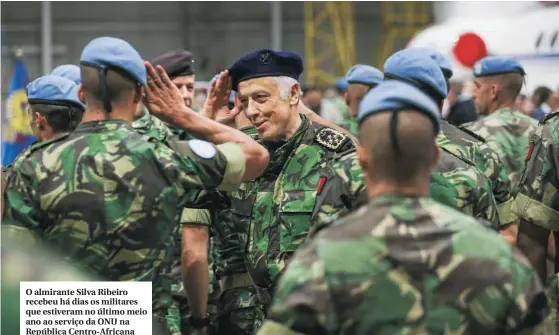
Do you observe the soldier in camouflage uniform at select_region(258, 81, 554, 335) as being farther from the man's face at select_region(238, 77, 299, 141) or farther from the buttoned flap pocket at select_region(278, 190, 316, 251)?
the man's face at select_region(238, 77, 299, 141)

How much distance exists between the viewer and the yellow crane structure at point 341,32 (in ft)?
77.8

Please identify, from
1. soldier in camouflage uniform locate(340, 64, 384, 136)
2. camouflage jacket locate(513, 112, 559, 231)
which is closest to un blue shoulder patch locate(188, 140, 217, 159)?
camouflage jacket locate(513, 112, 559, 231)

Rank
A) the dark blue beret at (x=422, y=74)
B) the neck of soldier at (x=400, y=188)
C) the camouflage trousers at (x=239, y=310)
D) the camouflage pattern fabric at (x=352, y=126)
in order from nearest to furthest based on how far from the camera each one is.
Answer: the neck of soldier at (x=400, y=188), the dark blue beret at (x=422, y=74), the camouflage trousers at (x=239, y=310), the camouflage pattern fabric at (x=352, y=126)

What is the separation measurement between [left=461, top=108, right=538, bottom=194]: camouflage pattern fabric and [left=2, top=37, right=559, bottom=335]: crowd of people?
1541 mm

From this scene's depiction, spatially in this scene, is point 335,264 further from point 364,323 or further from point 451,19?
point 451,19

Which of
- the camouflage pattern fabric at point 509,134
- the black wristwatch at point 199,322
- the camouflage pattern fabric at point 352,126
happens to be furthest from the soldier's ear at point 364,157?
the camouflage pattern fabric at point 352,126

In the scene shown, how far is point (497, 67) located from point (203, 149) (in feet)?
13.0

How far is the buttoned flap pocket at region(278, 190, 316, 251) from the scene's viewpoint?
4.64 m

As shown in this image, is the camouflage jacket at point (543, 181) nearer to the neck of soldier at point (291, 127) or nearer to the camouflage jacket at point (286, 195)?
the camouflage jacket at point (286, 195)

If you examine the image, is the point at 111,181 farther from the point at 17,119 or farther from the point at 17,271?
the point at 17,119

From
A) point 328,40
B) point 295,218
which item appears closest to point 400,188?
point 295,218

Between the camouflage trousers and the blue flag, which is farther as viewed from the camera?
the blue flag

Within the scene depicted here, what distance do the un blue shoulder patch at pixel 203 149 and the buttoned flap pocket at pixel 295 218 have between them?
3.06 feet

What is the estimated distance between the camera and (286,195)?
4758mm
